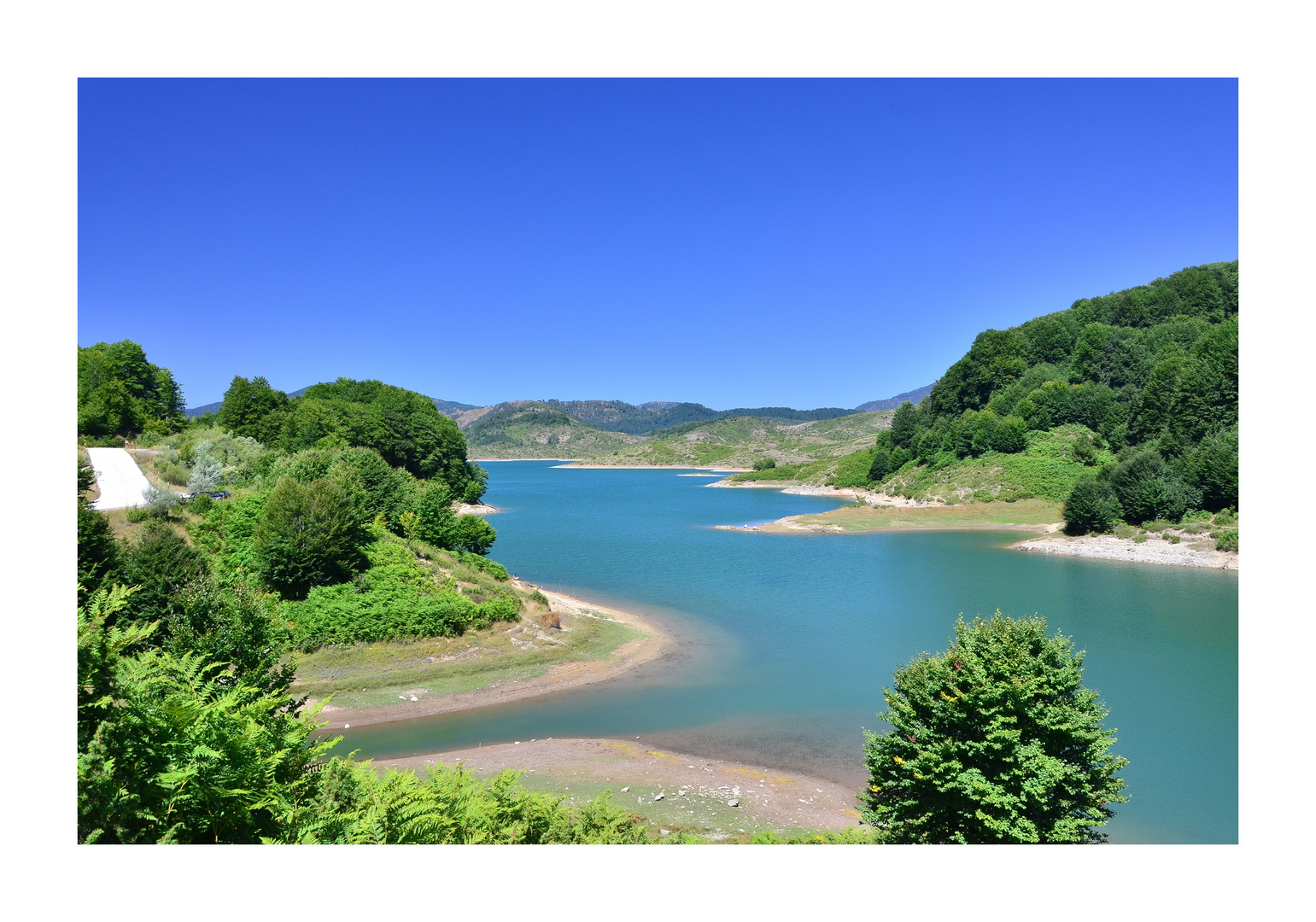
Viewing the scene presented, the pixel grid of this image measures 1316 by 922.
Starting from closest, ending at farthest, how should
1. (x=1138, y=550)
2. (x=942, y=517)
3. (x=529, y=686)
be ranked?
1. (x=529, y=686)
2. (x=1138, y=550)
3. (x=942, y=517)

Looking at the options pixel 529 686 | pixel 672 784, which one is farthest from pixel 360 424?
pixel 672 784

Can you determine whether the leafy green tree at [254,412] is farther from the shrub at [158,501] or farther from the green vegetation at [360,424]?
the shrub at [158,501]

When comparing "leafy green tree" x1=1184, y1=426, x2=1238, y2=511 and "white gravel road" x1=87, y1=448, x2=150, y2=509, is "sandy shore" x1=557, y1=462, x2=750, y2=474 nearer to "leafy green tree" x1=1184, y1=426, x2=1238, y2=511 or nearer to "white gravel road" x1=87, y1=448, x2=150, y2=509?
"leafy green tree" x1=1184, y1=426, x2=1238, y2=511

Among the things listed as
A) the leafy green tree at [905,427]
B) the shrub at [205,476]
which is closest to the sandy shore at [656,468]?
the leafy green tree at [905,427]

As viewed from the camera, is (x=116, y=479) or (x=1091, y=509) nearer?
(x=116, y=479)

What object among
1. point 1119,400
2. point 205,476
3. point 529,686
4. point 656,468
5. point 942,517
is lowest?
point 529,686

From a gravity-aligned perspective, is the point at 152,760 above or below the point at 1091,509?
above

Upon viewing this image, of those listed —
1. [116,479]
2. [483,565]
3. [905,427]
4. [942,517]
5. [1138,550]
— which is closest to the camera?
[116,479]

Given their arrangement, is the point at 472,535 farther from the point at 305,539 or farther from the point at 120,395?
the point at 120,395
